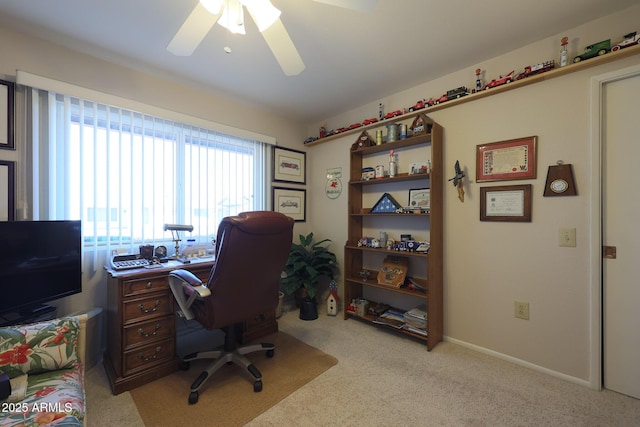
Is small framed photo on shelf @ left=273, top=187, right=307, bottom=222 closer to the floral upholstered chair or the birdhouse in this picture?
the birdhouse

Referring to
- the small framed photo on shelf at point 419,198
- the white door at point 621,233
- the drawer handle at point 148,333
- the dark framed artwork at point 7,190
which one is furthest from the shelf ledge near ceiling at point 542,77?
the dark framed artwork at point 7,190

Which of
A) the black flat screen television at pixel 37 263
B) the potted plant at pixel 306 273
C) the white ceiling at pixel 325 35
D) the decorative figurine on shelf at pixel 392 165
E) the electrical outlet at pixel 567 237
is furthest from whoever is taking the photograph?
the potted plant at pixel 306 273

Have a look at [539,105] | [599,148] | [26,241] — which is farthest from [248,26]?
[599,148]

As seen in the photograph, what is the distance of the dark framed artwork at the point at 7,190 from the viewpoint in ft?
5.36

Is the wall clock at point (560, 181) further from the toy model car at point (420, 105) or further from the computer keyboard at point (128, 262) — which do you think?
the computer keyboard at point (128, 262)

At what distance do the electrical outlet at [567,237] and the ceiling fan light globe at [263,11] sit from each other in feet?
7.34

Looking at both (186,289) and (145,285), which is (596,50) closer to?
(186,289)

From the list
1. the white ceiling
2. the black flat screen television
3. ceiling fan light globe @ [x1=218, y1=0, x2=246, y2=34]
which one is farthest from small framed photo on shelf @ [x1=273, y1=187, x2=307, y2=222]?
ceiling fan light globe @ [x1=218, y1=0, x2=246, y2=34]

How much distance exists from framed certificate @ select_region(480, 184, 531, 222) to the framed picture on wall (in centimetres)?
209

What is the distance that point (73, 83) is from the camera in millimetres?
1877

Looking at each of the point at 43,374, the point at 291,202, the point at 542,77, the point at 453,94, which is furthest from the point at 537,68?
the point at 43,374

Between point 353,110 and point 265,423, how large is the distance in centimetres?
299

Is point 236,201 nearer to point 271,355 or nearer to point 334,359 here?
point 271,355

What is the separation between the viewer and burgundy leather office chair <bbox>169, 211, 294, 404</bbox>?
1475 millimetres
